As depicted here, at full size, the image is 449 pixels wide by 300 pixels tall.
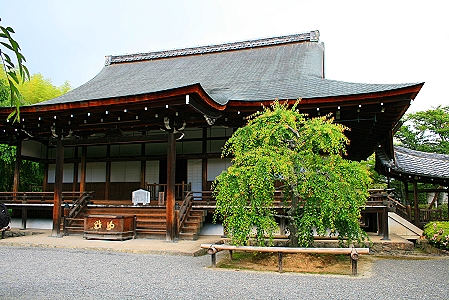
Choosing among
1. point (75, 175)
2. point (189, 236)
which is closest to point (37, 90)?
point (75, 175)

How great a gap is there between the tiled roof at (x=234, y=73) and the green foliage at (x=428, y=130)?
42.9 feet

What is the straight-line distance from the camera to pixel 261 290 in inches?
202

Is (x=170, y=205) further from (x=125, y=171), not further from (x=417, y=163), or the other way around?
(x=417, y=163)

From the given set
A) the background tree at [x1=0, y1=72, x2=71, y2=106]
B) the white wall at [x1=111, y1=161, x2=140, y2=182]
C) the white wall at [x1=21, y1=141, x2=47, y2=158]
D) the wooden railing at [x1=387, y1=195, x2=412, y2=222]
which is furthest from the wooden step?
the background tree at [x1=0, y1=72, x2=71, y2=106]

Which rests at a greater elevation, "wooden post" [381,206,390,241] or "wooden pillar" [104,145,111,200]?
"wooden pillar" [104,145,111,200]

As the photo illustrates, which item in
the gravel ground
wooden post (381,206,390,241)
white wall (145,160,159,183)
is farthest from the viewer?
white wall (145,160,159,183)

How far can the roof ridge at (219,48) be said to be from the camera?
18.2m

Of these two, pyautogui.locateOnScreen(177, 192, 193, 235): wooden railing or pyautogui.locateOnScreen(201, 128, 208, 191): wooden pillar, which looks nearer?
pyautogui.locateOnScreen(177, 192, 193, 235): wooden railing

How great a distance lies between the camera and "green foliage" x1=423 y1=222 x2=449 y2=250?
8.70 meters

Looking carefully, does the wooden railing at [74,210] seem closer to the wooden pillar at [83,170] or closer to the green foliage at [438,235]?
the wooden pillar at [83,170]

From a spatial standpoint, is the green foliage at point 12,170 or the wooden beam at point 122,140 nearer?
the wooden beam at point 122,140

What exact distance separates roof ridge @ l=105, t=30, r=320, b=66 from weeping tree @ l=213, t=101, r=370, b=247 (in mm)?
12320

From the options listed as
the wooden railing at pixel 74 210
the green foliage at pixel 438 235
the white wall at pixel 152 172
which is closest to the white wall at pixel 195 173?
the white wall at pixel 152 172

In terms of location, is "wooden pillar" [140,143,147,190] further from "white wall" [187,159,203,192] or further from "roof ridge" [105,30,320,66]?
"roof ridge" [105,30,320,66]
